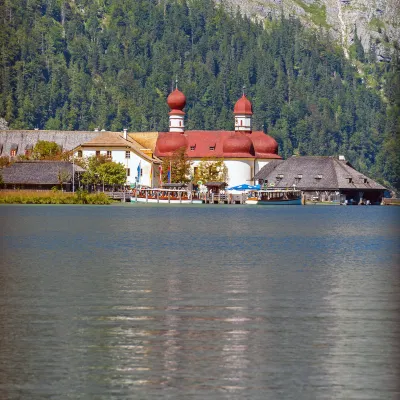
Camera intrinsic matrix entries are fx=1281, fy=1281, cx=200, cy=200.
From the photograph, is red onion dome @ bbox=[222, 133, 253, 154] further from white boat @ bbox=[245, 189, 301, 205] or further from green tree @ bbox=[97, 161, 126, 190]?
green tree @ bbox=[97, 161, 126, 190]

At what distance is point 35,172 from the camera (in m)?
161

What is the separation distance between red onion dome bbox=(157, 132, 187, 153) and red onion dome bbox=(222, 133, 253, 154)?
6.35 metres

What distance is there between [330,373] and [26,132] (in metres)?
176

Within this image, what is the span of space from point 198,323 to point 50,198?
119967 mm

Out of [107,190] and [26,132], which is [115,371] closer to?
[107,190]

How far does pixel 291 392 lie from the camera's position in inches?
954

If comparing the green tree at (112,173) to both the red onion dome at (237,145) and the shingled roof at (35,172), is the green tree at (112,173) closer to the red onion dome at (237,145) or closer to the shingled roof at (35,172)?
the shingled roof at (35,172)

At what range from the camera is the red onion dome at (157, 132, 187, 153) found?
193750 millimetres

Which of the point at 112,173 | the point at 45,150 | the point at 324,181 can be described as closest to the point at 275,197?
the point at 324,181

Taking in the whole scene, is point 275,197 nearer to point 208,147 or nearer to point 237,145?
point 237,145

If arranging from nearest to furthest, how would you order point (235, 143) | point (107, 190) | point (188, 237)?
point (188, 237) → point (107, 190) → point (235, 143)

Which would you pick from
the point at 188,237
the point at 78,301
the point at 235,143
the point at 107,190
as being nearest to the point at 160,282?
the point at 78,301

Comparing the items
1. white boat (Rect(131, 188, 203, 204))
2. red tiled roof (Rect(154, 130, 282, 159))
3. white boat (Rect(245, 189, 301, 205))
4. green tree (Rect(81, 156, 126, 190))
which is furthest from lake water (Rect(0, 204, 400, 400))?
red tiled roof (Rect(154, 130, 282, 159))

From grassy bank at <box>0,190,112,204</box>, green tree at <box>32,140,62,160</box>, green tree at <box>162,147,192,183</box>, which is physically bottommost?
grassy bank at <box>0,190,112,204</box>
